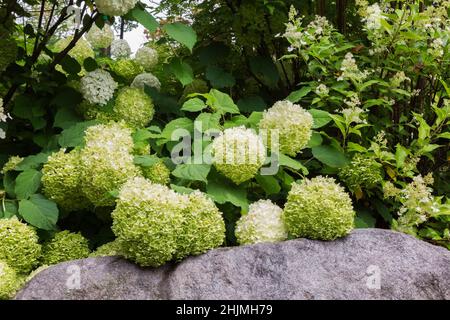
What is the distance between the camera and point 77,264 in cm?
213

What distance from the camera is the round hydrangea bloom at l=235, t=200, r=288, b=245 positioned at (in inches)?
93.4

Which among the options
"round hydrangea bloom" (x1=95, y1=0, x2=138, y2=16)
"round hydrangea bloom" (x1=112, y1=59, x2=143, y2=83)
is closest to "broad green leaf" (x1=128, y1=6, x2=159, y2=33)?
"round hydrangea bloom" (x1=95, y1=0, x2=138, y2=16)

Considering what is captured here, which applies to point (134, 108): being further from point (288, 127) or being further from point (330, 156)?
point (330, 156)

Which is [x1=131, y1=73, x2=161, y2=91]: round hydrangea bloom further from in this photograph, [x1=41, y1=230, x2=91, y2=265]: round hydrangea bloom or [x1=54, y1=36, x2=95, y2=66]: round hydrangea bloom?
[x1=41, y1=230, x2=91, y2=265]: round hydrangea bloom

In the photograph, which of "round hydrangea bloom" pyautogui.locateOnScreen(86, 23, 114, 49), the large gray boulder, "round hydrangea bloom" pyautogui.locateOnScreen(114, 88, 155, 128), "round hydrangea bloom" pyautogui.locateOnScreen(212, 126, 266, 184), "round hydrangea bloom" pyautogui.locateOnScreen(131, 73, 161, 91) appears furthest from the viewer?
"round hydrangea bloom" pyautogui.locateOnScreen(86, 23, 114, 49)

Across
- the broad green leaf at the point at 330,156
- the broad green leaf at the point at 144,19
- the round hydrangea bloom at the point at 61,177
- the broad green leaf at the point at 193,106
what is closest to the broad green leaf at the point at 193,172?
the broad green leaf at the point at 193,106

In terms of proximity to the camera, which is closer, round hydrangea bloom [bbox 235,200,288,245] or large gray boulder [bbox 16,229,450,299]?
large gray boulder [bbox 16,229,450,299]

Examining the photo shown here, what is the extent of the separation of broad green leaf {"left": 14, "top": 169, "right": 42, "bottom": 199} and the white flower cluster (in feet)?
5.42

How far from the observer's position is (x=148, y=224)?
2.11m

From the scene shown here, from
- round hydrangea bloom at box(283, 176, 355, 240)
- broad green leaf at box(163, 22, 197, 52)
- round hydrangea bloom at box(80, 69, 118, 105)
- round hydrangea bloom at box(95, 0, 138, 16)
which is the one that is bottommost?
round hydrangea bloom at box(283, 176, 355, 240)

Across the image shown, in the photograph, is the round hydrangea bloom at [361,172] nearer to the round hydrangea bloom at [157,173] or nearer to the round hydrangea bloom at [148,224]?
the round hydrangea bloom at [157,173]

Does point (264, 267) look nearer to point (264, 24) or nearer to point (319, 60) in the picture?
point (319, 60)

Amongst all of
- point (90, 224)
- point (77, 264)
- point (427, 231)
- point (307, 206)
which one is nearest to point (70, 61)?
point (90, 224)

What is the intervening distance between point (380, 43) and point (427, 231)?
1.06 meters
